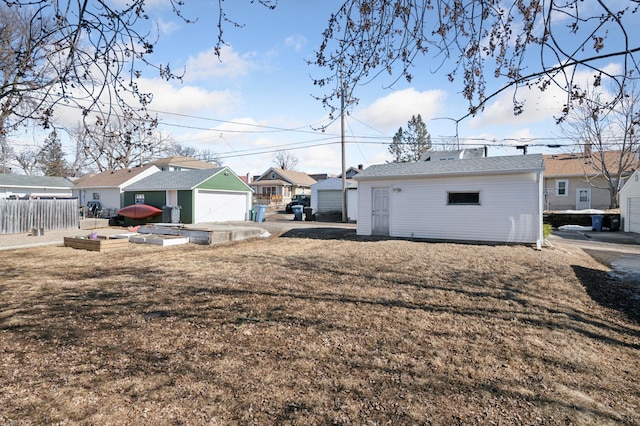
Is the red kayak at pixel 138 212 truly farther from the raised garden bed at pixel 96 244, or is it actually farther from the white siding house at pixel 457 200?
the white siding house at pixel 457 200

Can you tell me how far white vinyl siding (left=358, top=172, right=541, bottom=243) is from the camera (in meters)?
11.9

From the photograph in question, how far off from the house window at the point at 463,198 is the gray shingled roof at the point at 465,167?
0.84 metres

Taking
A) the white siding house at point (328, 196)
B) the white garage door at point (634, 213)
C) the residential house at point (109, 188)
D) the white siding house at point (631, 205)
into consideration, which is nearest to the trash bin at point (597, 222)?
the white siding house at point (631, 205)

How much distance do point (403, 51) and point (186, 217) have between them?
2020 cm

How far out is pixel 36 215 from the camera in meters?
17.4

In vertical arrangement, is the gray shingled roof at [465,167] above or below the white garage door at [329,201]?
above

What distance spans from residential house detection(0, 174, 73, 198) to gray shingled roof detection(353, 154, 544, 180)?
25.6m

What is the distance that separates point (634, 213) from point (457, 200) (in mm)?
11800

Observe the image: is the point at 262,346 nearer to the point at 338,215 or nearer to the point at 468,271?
the point at 468,271

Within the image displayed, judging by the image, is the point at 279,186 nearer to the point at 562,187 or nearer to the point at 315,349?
the point at 562,187

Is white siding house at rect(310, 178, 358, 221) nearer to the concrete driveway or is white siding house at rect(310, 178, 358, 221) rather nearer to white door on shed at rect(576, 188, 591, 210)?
the concrete driveway

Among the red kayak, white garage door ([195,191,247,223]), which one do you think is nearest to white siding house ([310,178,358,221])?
white garage door ([195,191,247,223])

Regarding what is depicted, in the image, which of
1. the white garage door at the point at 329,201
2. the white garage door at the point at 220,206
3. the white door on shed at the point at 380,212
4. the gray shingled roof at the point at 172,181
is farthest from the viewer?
the white garage door at the point at 329,201

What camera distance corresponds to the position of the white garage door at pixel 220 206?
864 inches
